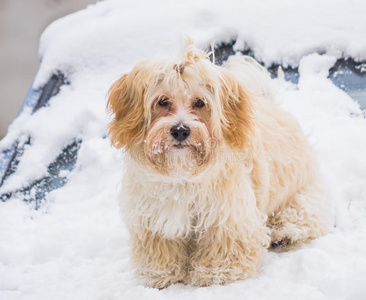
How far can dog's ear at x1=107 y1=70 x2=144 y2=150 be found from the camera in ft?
6.68

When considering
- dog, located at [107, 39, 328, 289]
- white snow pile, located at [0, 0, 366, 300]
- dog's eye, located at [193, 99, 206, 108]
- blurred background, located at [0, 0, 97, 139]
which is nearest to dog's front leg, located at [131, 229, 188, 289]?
dog, located at [107, 39, 328, 289]

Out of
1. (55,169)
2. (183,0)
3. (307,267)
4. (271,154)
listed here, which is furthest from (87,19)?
(307,267)

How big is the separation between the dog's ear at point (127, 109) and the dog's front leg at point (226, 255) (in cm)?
64

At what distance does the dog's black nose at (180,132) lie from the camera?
1.88 m

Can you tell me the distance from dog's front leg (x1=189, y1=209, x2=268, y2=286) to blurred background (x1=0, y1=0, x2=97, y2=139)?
5300 mm

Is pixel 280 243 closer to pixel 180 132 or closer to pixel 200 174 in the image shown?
pixel 200 174

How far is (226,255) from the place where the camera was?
7.38 feet

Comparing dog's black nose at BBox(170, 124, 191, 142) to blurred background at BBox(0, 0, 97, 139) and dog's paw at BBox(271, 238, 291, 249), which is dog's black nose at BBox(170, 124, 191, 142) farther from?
blurred background at BBox(0, 0, 97, 139)

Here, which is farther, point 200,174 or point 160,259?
point 160,259

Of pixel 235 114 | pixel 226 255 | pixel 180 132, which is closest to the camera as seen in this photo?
pixel 180 132

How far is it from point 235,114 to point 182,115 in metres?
0.33

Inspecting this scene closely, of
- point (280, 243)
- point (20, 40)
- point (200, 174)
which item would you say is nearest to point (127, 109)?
point (200, 174)

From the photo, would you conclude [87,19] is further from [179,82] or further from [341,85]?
[179,82]

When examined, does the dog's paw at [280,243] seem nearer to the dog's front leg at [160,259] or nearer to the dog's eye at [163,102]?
the dog's front leg at [160,259]
